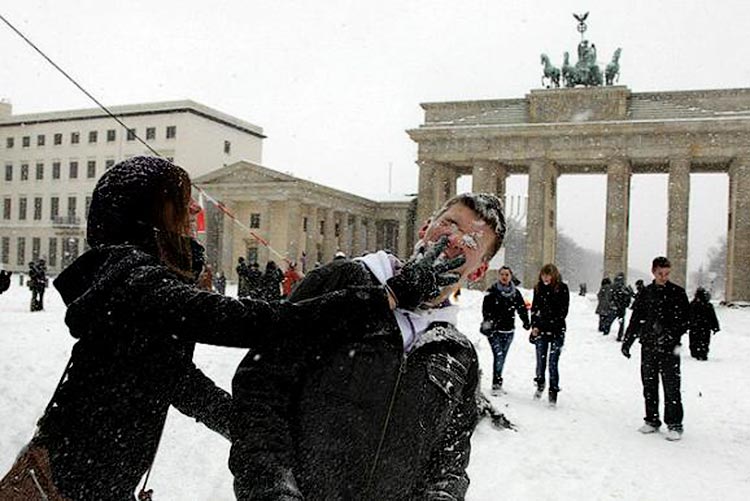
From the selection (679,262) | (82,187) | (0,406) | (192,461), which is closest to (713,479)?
(192,461)

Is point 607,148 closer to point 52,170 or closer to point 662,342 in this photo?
point 662,342

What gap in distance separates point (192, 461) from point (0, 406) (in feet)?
7.63

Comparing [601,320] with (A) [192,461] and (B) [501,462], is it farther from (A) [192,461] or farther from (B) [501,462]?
(A) [192,461]

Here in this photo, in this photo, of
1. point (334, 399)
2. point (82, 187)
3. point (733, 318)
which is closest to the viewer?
point (334, 399)

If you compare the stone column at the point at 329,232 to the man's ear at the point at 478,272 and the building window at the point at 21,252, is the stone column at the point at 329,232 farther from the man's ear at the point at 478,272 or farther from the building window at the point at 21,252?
the man's ear at the point at 478,272

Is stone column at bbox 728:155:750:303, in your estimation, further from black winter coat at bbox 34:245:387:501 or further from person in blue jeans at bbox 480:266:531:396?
black winter coat at bbox 34:245:387:501

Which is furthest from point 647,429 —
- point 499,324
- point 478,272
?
point 478,272

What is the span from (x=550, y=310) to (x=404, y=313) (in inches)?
334

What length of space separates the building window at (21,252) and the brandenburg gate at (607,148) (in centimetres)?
4170

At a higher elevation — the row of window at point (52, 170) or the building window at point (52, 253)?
the row of window at point (52, 170)

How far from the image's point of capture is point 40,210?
225ft

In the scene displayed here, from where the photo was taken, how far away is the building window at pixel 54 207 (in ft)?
221

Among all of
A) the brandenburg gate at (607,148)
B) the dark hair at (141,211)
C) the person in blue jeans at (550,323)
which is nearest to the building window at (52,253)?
the brandenburg gate at (607,148)

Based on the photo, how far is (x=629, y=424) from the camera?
29.4 ft
